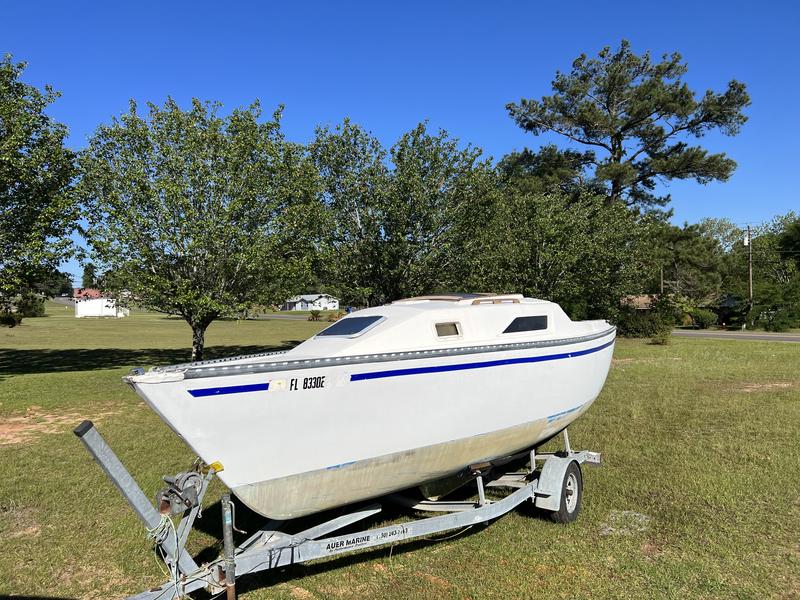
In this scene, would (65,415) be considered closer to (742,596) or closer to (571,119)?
(742,596)

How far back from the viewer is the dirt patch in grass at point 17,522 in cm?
508

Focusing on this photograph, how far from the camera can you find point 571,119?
33812 mm

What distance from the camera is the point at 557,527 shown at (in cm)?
524

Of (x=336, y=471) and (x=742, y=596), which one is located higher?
(x=336, y=471)

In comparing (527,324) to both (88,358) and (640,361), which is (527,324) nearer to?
(640,361)

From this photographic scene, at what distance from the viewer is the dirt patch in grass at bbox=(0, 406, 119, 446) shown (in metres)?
8.70

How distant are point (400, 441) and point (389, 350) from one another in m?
0.73

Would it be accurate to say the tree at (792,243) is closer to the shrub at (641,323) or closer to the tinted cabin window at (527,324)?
the shrub at (641,323)

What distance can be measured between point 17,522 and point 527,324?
220 inches

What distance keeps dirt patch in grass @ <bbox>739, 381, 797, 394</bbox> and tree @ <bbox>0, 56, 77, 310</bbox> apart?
1807cm

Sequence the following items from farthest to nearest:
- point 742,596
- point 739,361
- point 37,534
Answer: point 739,361
point 37,534
point 742,596

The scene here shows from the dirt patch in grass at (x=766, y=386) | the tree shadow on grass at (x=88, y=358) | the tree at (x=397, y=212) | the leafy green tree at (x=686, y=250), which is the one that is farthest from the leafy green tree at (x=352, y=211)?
the leafy green tree at (x=686, y=250)

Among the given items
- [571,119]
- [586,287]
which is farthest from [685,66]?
[586,287]

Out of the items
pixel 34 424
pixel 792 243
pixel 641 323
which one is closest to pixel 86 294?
pixel 34 424
